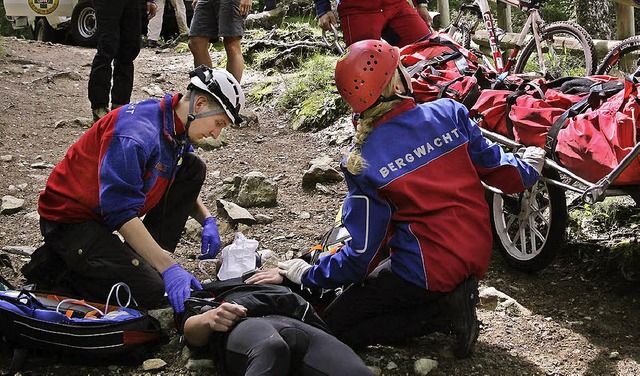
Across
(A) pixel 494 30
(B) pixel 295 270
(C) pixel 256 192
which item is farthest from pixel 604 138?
(A) pixel 494 30

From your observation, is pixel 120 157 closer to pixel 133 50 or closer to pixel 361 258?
pixel 361 258

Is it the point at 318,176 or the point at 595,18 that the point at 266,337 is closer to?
the point at 318,176

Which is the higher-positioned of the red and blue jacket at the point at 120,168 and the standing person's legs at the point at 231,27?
the standing person's legs at the point at 231,27

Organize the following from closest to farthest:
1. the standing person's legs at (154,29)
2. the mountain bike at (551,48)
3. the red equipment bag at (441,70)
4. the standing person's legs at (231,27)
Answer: the red equipment bag at (441,70)
the mountain bike at (551,48)
the standing person's legs at (231,27)
the standing person's legs at (154,29)

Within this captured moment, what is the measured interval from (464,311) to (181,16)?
11.3 m

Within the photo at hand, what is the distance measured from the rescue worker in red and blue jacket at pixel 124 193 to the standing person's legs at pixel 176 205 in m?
0.17

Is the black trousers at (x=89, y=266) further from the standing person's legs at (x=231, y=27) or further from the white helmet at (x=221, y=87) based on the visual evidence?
the standing person's legs at (x=231, y=27)

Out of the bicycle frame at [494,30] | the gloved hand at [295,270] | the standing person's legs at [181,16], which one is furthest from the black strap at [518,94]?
the standing person's legs at [181,16]

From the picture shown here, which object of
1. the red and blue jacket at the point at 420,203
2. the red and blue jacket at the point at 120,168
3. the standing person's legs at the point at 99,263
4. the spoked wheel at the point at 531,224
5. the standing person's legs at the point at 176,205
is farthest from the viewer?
the standing person's legs at the point at 176,205

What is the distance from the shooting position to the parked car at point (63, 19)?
13.5m

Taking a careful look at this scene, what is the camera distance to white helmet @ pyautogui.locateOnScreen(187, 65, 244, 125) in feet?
12.0

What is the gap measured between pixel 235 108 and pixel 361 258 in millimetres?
1054

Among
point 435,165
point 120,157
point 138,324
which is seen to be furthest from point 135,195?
point 435,165

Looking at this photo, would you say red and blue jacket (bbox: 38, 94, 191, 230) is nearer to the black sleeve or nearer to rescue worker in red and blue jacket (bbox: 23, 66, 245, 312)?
rescue worker in red and blue jacket (bbox: 23, 66, 245, 312)
